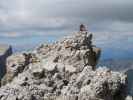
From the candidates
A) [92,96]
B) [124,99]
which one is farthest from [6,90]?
[124,99]

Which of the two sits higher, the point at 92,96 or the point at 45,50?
the point at 45,50

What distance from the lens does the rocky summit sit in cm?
4166

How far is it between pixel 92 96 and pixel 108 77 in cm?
324

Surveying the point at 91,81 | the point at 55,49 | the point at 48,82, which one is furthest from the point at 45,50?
the point at 91,81

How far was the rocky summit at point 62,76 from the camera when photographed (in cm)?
4166

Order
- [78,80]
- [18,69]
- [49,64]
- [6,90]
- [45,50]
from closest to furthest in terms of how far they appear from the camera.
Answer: [6,90] < [78,80] < [49,64] < [18,69] < [45,50]

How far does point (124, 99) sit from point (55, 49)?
1281cm

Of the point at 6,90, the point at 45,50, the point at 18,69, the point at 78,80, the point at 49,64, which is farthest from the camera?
the point at 45,50

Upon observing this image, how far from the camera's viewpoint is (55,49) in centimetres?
5378

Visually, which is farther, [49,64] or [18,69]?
[18,69]

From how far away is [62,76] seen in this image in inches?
1826

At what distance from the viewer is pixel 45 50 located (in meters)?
54.8

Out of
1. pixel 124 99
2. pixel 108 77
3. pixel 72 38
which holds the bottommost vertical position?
pixel 124 99

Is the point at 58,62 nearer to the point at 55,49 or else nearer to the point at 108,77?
the point at 55,49
